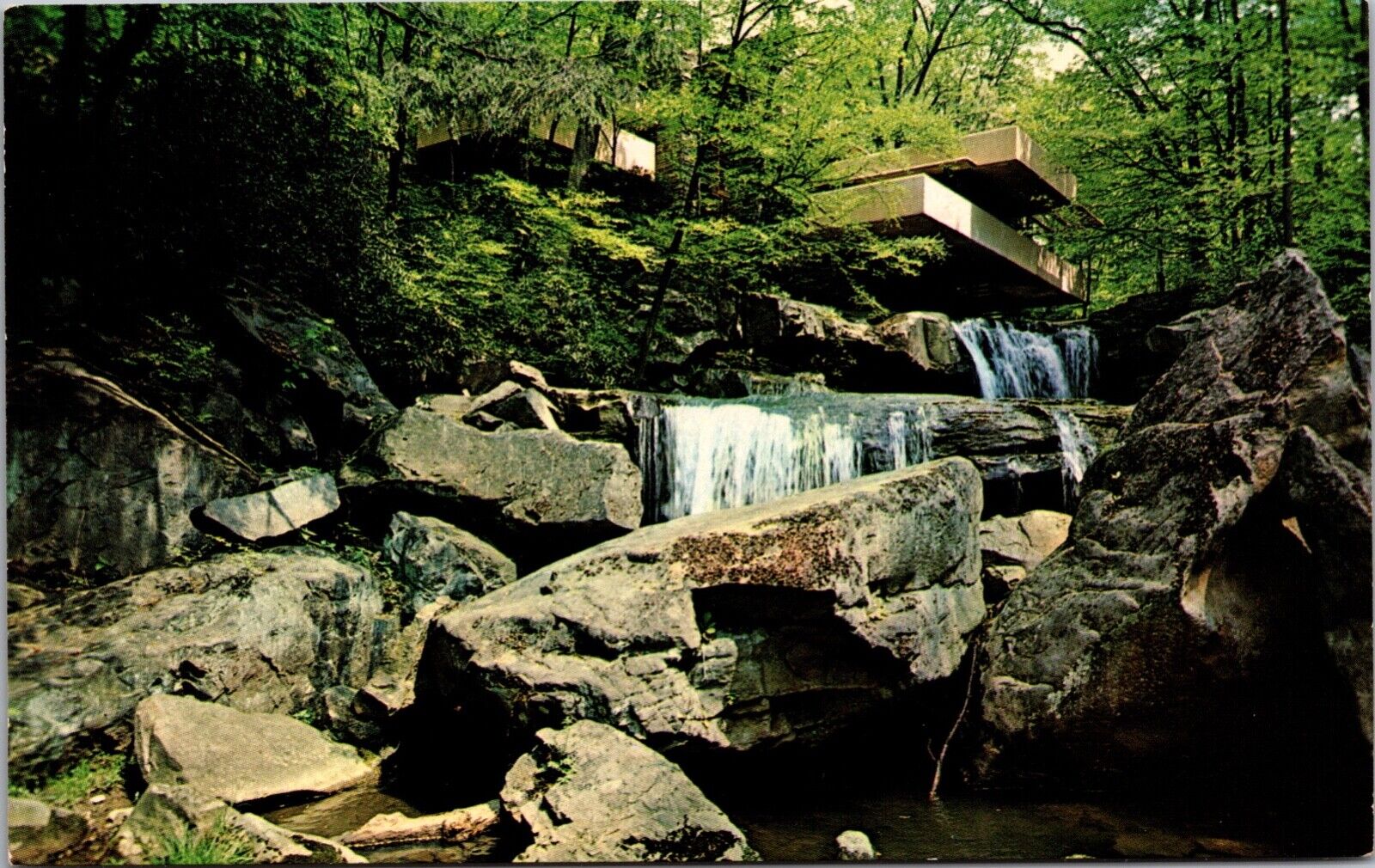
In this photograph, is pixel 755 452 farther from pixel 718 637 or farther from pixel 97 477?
pixel 97 477

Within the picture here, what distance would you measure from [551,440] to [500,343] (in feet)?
5.36

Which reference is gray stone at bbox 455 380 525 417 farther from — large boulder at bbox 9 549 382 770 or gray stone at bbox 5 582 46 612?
gray stone at bbox 5 582 46 612

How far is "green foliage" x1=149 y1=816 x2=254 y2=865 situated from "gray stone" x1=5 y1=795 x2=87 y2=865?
0.46 meters

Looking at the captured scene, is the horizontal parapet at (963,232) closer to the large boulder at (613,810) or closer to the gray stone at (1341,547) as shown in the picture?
the gray stone at (1341,547)

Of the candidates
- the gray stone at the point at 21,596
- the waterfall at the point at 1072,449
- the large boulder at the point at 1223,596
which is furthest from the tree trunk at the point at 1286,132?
the gray stone at the point at 21,596

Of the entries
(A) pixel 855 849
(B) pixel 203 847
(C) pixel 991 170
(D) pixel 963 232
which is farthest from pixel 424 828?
(C) pixel 991 170

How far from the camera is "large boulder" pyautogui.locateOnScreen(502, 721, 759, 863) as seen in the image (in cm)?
313

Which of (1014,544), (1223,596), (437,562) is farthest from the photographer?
(1014,544)

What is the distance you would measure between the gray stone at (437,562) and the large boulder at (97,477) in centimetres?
103

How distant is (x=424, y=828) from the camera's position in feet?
11.0

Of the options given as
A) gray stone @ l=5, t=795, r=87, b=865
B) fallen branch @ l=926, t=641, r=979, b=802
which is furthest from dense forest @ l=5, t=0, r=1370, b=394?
fallen branch @ l=926, t=641, r=979, b=802

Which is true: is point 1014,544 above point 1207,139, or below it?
below

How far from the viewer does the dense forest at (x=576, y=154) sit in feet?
13.1

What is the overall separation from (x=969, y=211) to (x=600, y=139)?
4947 millimetres
